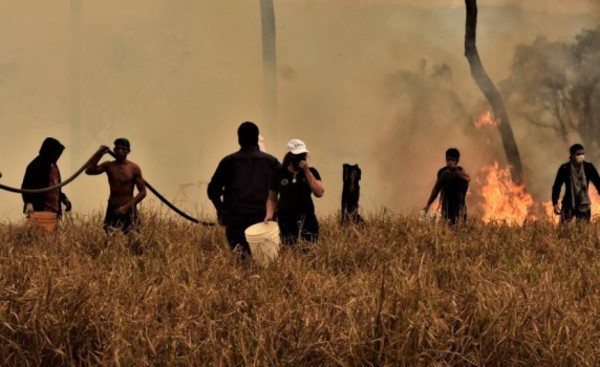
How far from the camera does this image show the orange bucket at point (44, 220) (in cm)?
879

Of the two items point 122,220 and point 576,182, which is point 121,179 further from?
point 576,182

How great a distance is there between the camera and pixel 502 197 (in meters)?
16.8

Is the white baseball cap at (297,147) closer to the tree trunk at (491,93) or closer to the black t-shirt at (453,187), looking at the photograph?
the black t-shirt at (453,187)

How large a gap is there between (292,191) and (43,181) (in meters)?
3.39

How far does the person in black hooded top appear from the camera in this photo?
352 inches

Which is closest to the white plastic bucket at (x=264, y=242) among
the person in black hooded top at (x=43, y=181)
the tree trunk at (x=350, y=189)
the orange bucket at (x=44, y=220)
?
the orange bucket at (x=44, y=220)

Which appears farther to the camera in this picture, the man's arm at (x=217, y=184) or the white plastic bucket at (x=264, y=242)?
the man's arm at (x=217, y=184)

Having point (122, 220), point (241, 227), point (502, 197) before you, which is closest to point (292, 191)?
point (241, 227)

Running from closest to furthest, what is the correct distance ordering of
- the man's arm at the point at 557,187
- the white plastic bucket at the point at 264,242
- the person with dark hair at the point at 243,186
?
1. the white plastic bucket at the point at 264,242
2. the person with dark hair at the point at 243,186
3. the man's arm at the point at 557,187

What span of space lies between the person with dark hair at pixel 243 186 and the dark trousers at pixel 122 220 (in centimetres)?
209

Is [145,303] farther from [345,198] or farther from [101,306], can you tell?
[345,198]

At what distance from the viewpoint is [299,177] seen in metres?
6.90

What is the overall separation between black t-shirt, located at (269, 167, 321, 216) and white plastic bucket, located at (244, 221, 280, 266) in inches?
15.7

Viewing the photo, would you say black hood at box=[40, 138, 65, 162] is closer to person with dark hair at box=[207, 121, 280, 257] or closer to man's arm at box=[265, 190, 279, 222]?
person with dark hair at box=[207, 121, 280, 257]
